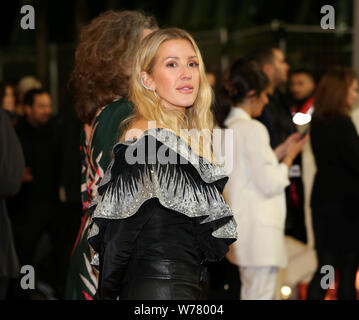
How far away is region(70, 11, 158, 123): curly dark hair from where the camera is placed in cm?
423

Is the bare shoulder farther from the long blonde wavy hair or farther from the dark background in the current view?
the dark background

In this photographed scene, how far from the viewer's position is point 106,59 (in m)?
4.25

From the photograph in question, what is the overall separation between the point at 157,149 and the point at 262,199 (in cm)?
251

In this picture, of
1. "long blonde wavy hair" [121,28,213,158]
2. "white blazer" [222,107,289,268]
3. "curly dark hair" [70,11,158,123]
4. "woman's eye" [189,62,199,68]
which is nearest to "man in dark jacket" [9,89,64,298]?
"white blazer" [222,107,289,268]

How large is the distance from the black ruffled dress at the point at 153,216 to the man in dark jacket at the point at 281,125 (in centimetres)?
277

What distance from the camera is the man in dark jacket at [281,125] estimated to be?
6.10 metres

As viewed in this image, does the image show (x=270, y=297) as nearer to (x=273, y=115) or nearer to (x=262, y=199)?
(x=262, y=199)

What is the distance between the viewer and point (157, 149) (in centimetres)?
324

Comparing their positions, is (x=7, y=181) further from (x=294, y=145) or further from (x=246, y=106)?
(x=294, y=145)

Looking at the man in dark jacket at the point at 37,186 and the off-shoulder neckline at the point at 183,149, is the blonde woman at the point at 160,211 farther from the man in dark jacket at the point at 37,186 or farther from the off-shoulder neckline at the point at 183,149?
the man in dark jacket at the point at 37,186

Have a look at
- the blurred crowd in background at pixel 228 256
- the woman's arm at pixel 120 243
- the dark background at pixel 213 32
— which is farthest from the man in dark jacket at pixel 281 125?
the woman's arm at pixel 120 243

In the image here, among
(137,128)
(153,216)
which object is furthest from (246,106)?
(153,216)

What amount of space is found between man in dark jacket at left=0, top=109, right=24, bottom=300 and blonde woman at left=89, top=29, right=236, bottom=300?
1680 mm

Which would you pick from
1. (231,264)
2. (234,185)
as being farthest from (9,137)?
(231,264)
